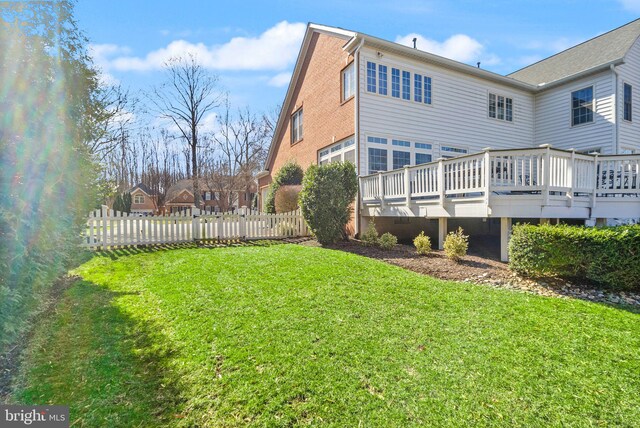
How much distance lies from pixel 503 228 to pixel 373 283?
393 cm

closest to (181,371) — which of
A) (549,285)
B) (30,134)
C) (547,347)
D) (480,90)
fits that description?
(30,134)

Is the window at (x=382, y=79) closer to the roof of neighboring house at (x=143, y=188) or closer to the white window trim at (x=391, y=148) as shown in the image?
the white window trim at (x=391, y=148)

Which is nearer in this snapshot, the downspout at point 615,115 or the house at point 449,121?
the house at point 449,121

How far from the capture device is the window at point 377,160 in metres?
11.0

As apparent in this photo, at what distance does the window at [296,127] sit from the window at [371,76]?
19.8 feet

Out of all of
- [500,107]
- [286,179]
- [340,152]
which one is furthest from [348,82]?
[500,107]

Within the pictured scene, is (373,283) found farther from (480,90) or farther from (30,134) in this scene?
(480,90)

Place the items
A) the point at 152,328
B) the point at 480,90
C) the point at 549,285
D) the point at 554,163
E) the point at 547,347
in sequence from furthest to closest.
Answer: the point at 480,90
the point at 554,163
the point at 549,285
the point at 152,328
the point at 547,347

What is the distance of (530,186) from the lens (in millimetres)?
6430

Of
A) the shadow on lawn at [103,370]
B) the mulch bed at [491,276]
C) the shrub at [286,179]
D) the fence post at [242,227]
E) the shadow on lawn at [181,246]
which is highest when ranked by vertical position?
the shrub at [286,179]

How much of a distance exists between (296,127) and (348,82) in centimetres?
593

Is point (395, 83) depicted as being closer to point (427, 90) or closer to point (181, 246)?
point (427, 90)

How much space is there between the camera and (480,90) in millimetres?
13031

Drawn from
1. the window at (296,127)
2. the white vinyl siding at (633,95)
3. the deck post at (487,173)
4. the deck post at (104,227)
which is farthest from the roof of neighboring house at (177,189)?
the white vinyl siding at (633,95)
